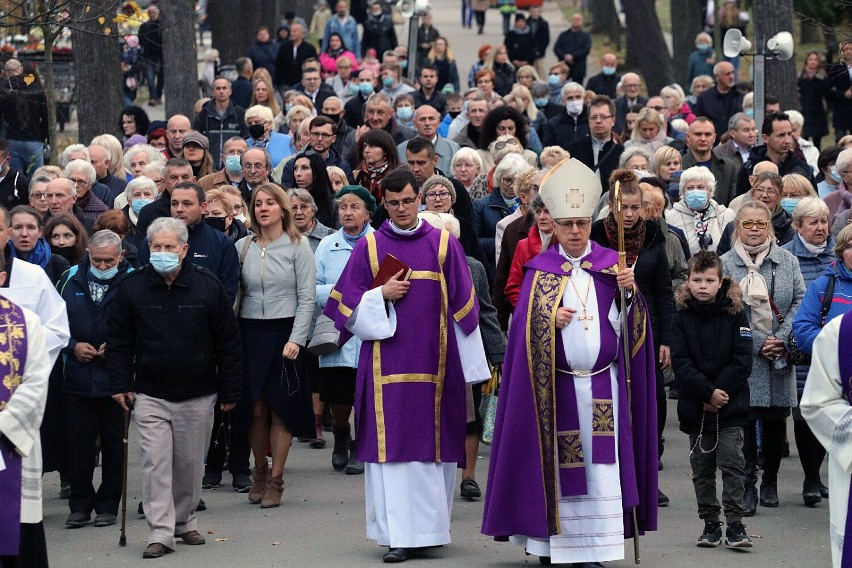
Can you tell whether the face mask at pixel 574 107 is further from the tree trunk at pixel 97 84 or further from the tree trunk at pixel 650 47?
the tree trunk at pixel 650 47

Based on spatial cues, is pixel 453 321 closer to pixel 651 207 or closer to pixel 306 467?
pixel 651 207

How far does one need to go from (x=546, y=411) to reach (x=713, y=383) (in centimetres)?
126

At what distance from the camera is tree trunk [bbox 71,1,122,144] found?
1927 cm

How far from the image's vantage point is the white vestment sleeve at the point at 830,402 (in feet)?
24.7

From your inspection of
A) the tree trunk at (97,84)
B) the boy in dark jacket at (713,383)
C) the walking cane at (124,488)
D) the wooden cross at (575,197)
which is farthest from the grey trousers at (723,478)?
the tree trunk at (97,84)

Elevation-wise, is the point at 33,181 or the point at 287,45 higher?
the point at 287,45

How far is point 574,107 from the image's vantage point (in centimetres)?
1788

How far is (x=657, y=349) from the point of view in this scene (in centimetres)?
1096

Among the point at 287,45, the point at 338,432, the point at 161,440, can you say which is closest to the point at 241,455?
the point at 338,432

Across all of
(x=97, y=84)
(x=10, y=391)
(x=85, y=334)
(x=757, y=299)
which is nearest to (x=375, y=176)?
(x=85, y=334)

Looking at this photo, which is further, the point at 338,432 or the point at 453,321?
the point at 338,432

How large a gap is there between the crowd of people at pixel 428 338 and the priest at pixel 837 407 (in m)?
0.02

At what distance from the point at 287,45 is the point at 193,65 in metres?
5.27

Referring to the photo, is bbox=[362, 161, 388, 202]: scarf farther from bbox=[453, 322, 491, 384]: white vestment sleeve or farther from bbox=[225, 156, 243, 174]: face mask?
bbox=[453, 322, 491, 384]: white vestment sleeve
